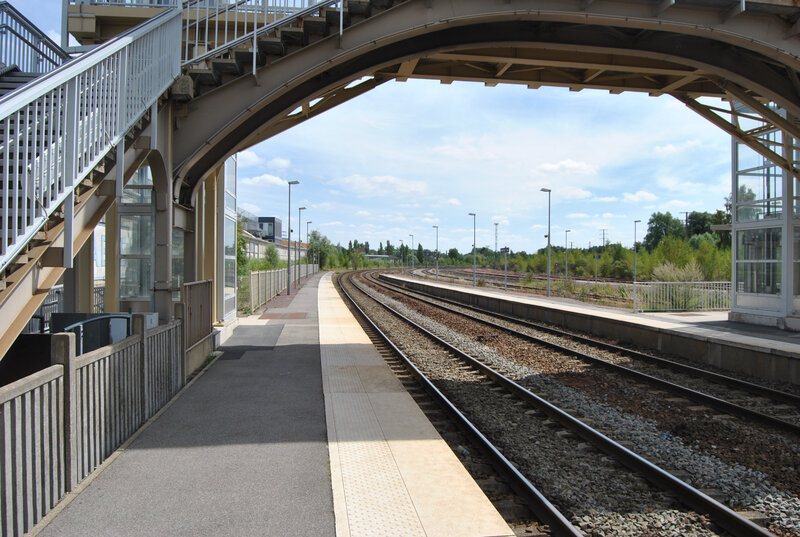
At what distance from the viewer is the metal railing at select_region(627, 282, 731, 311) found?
887 inches

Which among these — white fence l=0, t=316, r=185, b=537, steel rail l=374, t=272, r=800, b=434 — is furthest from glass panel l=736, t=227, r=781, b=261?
white fence l=0, t=316, r=185, b=537

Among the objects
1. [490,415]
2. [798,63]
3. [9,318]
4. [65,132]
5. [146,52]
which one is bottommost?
[490,415]

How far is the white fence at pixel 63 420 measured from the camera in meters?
3.73

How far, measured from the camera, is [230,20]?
1051cm

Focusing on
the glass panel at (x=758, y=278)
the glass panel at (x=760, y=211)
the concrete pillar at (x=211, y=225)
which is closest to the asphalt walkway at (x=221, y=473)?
the concrete pillar at (x=211, y=225)

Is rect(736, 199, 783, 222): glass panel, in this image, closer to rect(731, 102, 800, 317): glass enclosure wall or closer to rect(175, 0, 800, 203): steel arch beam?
rect(731, 102, 800, 317): glass enclosure wall

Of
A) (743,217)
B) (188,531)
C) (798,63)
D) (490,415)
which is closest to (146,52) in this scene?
(188,531)

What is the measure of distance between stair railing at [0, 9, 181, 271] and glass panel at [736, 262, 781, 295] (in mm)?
17638

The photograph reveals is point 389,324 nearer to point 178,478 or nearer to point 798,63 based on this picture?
point 798,63

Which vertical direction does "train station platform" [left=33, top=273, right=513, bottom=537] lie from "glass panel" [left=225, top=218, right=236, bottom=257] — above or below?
below

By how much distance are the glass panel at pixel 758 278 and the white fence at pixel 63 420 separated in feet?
58.8

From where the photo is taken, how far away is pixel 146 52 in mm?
7609

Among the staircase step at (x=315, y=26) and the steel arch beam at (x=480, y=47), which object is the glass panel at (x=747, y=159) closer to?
the steel arch beam at (x=480, y=47)

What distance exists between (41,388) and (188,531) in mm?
1513
